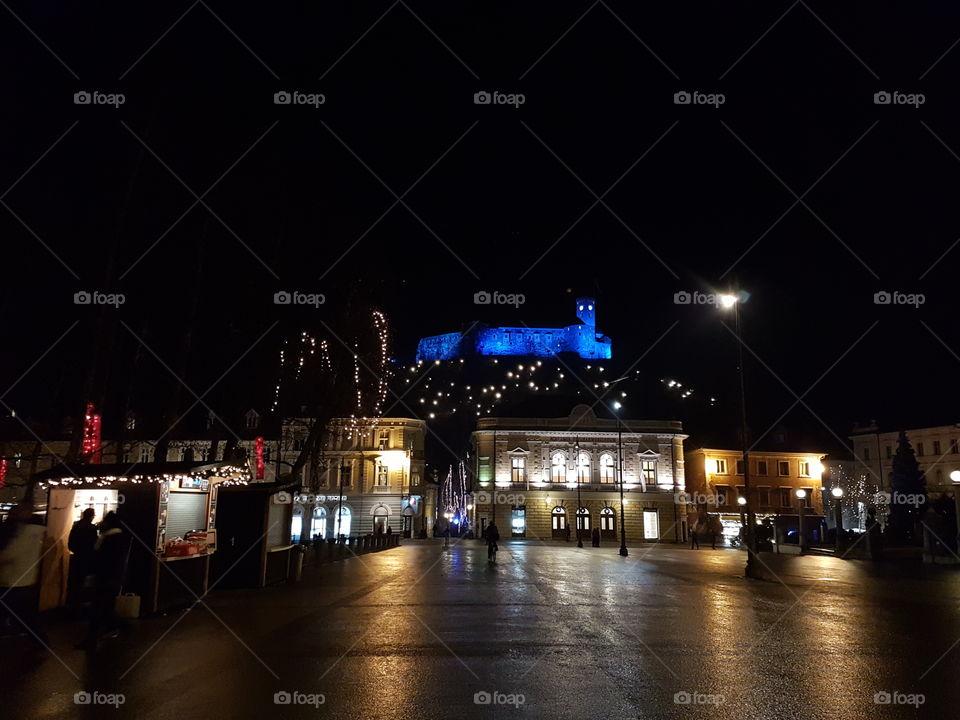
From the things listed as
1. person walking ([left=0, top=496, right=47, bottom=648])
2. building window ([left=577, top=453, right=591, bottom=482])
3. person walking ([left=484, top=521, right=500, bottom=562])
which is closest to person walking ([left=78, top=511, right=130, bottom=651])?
person walking ([left=0, top=496, right=47, bottom=648])

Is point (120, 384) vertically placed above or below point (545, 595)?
above

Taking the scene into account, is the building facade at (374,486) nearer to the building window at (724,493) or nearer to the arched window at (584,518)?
the arched window at (584,518)

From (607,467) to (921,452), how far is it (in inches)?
1240

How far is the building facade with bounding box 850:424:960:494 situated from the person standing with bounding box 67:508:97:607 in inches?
2446

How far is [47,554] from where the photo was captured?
12211 millimetres

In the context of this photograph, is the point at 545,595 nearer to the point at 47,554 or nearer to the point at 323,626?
the point at 323,626

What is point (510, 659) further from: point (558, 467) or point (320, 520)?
point (558, 467)

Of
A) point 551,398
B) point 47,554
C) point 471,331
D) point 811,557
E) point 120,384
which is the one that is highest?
point 471,331

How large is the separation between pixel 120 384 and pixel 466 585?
13.3 meters

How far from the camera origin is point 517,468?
201 ft

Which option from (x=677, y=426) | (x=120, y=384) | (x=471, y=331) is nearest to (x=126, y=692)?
(x=120, y=384)

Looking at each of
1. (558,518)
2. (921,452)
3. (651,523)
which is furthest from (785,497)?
(558,518)

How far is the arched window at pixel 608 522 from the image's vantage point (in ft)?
199

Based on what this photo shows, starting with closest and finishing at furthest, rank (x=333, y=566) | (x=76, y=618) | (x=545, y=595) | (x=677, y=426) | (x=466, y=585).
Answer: (x=76, y=618) < (x=545, y=595) < (x=466, y=585) < (x=333, y=566) < (x=677, y=426)
